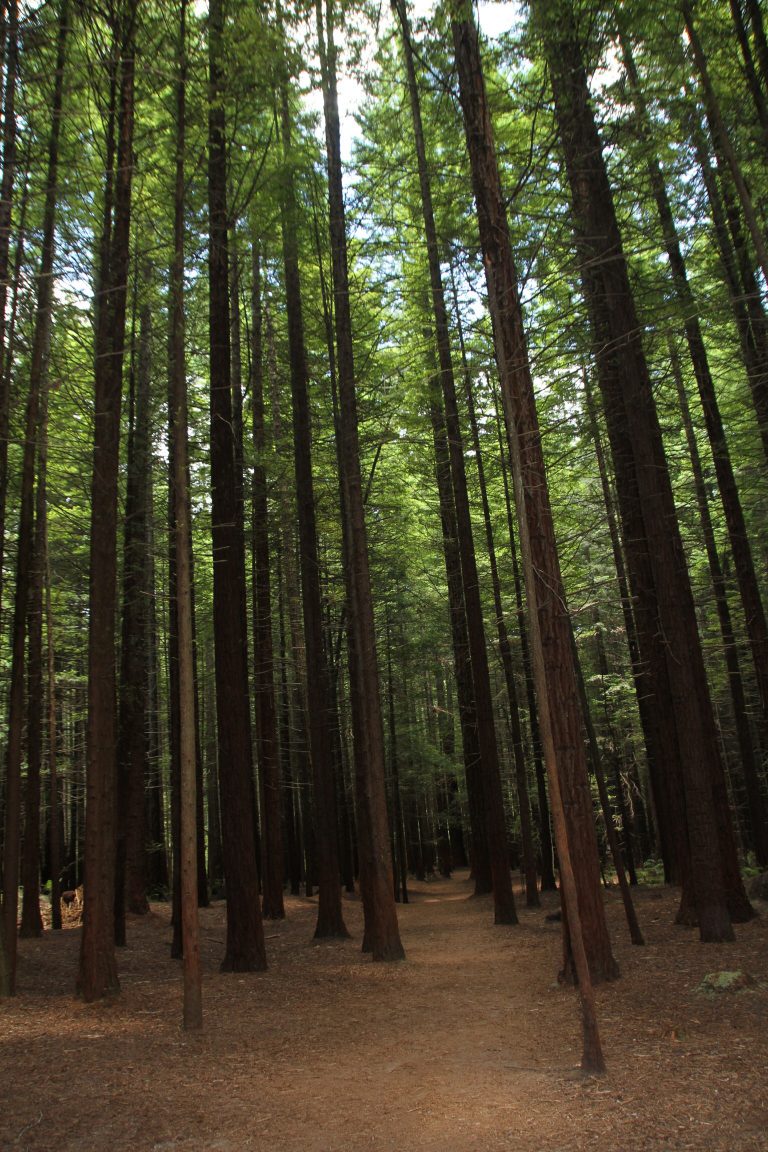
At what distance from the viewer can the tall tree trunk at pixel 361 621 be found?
11.3 m

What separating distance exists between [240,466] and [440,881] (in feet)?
83.9

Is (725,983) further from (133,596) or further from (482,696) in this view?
(133,596)

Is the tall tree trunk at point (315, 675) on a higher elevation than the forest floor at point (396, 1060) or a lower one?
higher

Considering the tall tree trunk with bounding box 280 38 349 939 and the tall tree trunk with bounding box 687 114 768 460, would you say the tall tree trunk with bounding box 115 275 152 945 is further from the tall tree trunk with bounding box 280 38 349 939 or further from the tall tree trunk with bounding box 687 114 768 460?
the tall tree trunk with bounding box 687 114 768 460

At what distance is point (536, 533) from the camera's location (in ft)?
24.5

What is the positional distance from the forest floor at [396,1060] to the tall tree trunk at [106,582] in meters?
0.74

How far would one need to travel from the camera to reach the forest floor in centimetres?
458

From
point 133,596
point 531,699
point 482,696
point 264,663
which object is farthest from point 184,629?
point 531,699

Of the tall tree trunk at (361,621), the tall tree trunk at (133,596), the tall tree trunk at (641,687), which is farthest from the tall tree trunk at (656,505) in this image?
the tall tree trunk at (133,596)

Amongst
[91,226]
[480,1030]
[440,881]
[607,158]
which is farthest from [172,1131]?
A: [440,881]

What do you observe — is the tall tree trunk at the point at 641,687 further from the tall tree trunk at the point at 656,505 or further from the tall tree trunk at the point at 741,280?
the tall tree trunk at the point at 741,280

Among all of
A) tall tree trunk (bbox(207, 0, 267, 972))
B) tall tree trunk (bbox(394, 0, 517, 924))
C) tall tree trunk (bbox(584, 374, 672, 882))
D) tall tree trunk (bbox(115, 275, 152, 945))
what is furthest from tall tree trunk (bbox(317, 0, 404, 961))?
tall tree trunk (bbox(584, 374, 672, 882))

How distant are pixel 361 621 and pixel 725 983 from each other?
264 inches

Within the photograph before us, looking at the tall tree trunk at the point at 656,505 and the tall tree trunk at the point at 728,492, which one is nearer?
the tall tree trunk at the point at 656,505
